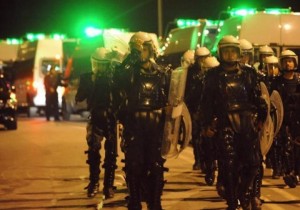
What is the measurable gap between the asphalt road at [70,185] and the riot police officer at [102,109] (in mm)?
478

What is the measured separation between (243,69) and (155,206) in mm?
1758

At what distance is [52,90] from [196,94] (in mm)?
16921

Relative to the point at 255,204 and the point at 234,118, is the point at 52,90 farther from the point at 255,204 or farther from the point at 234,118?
the point at 234,118

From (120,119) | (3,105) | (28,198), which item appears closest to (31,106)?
(3,105)

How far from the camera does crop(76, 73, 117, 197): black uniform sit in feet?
33.2

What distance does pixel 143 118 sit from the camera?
7961 mm

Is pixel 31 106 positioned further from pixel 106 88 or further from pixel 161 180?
pixel 161 180

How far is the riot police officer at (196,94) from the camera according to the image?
39.1 feet

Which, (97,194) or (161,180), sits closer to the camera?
(161,180)

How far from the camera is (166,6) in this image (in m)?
53.5

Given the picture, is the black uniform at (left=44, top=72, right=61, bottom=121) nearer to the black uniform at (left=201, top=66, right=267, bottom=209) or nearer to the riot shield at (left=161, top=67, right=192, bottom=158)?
the black uniform at (left=201, top=66, right=267, bottom=209)

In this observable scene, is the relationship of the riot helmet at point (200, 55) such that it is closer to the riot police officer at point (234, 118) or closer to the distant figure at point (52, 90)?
the riot police officer at point (234, 118)

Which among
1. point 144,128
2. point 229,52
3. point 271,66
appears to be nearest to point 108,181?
point 144,128

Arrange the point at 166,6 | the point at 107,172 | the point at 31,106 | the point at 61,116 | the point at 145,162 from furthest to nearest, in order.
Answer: the point at 166,6, the point at 31,106, the point at 61,116, the point at 107,172, the point at 145,162
